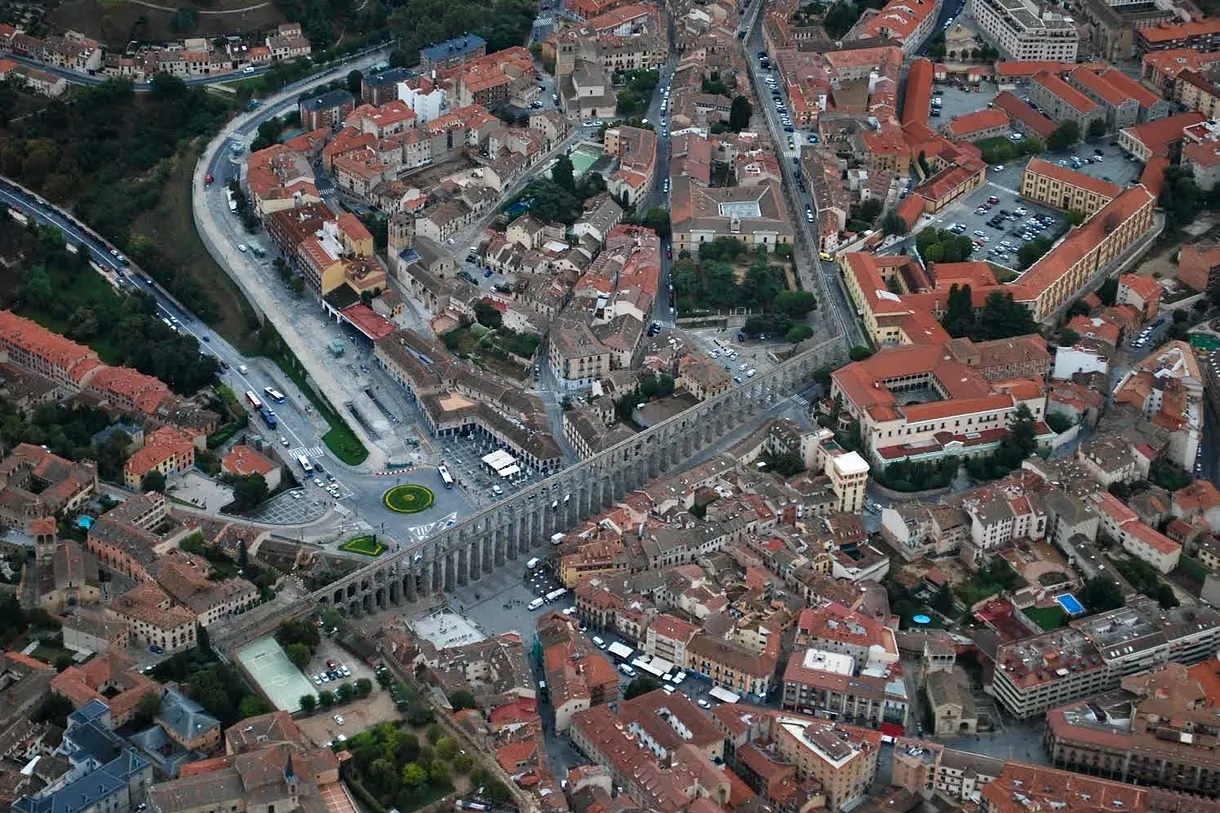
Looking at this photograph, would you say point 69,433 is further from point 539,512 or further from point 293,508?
point 539,512

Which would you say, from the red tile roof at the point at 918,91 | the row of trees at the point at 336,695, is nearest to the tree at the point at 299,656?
the row of trees at the point at 336,695

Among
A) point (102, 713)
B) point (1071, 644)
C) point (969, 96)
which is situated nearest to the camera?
point (102, 713)

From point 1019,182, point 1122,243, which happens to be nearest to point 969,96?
point 1019,182

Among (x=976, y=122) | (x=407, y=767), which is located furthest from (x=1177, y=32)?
(x=407, y=767)

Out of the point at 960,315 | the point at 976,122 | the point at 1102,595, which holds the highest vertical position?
the point at 976,122

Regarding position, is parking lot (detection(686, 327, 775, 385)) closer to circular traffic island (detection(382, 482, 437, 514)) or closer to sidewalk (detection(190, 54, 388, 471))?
circular traffic island (detection(382, 482, 437, 514))

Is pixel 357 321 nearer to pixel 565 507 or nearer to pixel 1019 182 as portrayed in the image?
pixel 565 507
